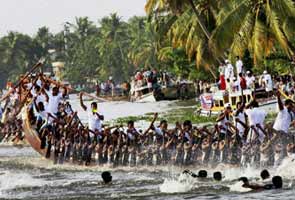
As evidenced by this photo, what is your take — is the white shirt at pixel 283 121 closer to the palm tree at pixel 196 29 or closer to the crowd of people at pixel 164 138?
the crowd of people at pixel 164 138

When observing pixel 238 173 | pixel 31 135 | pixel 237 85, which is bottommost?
pixel 238 173

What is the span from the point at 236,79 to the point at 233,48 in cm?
650

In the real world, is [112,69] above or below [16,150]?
above

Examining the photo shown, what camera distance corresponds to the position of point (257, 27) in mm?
25609

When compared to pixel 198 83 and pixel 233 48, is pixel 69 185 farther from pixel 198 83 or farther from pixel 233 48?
pixel 198 83

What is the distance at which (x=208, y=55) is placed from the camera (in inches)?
1447

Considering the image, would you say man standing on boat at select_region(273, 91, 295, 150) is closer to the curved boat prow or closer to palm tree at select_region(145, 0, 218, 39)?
the curved boat prow

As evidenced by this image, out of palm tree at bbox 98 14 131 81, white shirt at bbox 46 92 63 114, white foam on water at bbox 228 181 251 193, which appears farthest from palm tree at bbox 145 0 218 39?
palm tree at bbox 98 14 131 81

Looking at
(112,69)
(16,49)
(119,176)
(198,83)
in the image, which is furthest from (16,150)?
(16,49)

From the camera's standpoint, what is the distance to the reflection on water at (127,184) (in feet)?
54.2

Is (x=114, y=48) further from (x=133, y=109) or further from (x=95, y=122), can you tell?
(x=95, y=122)

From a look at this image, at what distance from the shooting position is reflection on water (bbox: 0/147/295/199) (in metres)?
16.5

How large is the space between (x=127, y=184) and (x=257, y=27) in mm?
8912

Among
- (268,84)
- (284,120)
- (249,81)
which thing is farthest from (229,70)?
(284,120)
